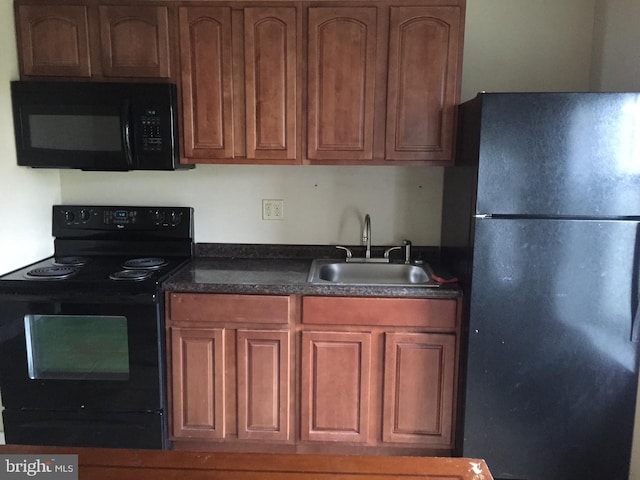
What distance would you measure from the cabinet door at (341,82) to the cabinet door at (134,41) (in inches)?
26.1

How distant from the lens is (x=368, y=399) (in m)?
2.18

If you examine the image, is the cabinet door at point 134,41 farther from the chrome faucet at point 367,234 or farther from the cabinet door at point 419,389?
the cabinet door at point 419,389

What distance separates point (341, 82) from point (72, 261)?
1.56m

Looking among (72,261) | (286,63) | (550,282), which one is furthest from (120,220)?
(550,282)

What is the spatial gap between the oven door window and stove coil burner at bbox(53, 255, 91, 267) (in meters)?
0.35

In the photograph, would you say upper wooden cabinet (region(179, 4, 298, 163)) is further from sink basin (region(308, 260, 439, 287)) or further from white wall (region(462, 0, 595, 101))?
white wall (region(462, 0, 595, 101))

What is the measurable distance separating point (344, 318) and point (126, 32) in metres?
1.59

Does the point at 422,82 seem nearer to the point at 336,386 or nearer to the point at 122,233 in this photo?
the point at 336,386

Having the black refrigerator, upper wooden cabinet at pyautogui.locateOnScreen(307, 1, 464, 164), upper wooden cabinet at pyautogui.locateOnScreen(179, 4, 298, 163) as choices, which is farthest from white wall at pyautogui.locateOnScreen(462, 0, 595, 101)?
upper wooden cabinet at pyautogui.locateOnScreen(179, 4, 298, 163)

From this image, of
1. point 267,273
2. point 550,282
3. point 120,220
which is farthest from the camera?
point 120,220

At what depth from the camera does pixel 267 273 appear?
2.33m

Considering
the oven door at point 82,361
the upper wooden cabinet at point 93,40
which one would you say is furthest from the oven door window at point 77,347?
the upper wooden cabinet at point 93,40

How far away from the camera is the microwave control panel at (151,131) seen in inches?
87.3

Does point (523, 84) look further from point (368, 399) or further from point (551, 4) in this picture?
point (368, 399)
